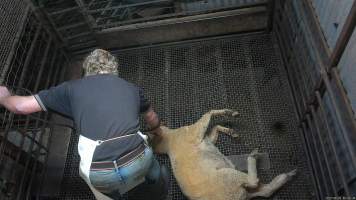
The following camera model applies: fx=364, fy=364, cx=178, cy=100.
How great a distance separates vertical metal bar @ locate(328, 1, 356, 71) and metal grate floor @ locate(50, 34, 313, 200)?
134cm

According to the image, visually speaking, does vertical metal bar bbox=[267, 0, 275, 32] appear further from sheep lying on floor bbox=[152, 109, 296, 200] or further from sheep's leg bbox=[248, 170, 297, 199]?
sheep's leg bbox=[248, 170, 297, 199]

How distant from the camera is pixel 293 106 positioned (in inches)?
163

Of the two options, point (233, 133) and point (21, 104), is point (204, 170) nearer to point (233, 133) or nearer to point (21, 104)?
point (233, 133)

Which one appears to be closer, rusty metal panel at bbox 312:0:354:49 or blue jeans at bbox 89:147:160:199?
blue jeans at bbox 89:147:160:199

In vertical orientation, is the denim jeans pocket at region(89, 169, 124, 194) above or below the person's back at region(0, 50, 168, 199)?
below

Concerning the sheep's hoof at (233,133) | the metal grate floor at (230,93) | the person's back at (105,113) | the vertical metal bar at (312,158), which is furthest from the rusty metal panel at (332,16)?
the person's back at (105,113)

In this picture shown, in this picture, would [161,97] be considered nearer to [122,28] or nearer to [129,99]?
[122,28]

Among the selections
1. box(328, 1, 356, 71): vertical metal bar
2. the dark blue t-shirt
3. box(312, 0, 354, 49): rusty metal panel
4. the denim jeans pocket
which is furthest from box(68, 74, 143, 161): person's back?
box(312, 0, 354, 49): rusty metal panel

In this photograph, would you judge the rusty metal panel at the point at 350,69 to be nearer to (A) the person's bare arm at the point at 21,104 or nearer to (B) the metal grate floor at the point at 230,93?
(B) the metal grate floor at the point at 230,93

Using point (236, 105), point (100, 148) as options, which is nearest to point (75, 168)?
point (100, 148)

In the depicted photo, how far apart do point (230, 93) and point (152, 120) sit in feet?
4.29

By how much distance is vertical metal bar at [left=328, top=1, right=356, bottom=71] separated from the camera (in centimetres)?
240

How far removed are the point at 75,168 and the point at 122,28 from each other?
1939mm

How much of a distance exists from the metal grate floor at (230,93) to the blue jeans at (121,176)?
40.8 inches
